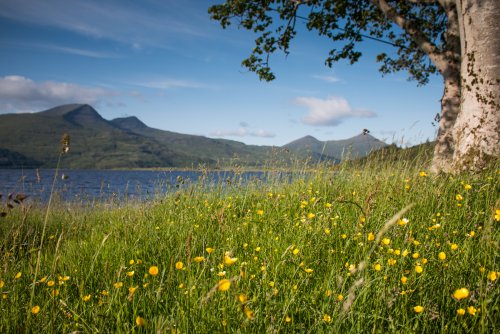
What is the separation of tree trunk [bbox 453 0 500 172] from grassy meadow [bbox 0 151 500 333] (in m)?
0.89

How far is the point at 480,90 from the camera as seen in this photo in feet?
18.4

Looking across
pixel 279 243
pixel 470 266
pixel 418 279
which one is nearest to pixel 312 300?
pixel 418 279

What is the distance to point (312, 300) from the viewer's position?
78.3 inches

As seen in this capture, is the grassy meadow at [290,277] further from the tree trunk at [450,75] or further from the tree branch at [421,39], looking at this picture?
the tree branch at [421,39]

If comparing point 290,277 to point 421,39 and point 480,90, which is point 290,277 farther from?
point 421,39

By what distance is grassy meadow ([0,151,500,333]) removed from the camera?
1763 millimetres

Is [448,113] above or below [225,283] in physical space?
above

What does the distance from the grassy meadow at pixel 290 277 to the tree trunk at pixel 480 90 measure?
2.93 feet

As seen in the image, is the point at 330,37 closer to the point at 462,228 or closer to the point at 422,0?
the point at 422,0

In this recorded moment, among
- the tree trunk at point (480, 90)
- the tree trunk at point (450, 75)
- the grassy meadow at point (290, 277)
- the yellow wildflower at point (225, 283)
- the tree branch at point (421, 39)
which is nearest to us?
Answer: the yellow wildflower at point (225, 283)

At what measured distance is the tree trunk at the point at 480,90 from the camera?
17.8 ft

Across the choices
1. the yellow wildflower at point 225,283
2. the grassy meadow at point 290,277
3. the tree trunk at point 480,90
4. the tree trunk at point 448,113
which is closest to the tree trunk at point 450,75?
the tree trunk at point 448,113

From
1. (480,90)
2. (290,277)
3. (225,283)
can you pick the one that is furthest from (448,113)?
(225,283)

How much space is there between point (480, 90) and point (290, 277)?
5546 mm
